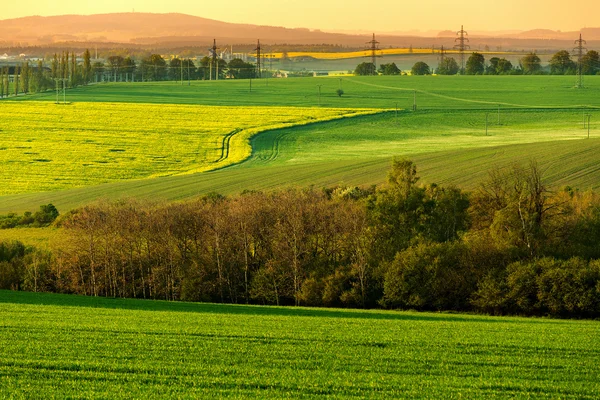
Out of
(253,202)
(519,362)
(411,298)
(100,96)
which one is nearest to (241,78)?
(100,96)

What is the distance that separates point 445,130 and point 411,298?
2535 inches

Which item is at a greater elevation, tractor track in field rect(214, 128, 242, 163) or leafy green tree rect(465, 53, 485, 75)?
leafy green tree rect(465, 53, 485, 75)

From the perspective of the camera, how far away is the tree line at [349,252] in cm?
4041

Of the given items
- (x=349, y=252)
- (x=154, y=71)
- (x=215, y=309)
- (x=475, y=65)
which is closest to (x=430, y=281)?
(x=349, y=252)

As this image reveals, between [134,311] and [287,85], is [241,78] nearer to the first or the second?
[287,85]

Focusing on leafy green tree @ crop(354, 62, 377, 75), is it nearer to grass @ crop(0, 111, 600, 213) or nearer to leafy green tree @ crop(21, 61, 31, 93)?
leafy green tree @ crop(21, 61, 31, 93)

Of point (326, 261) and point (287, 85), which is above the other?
point (287, 85)

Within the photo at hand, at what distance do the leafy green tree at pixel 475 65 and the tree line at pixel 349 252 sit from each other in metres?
136

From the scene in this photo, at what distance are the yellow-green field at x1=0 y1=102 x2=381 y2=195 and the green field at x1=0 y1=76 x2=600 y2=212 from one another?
6.10 ft

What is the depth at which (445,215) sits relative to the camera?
47688mm

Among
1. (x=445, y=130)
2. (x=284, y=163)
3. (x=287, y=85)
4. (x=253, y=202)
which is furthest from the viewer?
(x=287, y=85)

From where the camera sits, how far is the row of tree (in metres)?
178

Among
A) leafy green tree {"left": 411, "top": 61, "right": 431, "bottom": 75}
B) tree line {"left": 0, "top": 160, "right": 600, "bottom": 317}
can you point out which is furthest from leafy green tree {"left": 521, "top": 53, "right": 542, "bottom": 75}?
tree line {"left": 0, "top": 160, "right": 600, "bottom": 317}

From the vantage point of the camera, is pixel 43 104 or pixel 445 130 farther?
pixel 43 104
